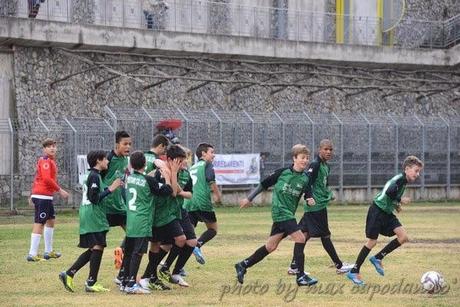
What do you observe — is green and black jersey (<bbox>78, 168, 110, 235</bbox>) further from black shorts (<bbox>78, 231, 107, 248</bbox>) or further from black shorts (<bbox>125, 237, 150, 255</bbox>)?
black shorts (<bbox>125, 237, 150, 255</bbox>)

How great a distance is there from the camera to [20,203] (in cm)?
3394

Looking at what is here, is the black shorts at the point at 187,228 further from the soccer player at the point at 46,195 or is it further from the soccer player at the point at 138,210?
the soccer player at the point at 46,195

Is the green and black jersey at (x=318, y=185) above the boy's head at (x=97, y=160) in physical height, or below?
below

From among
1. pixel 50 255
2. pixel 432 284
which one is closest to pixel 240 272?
pixel 432 284

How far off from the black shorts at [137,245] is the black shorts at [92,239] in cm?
37

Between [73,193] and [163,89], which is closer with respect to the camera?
[73,193]

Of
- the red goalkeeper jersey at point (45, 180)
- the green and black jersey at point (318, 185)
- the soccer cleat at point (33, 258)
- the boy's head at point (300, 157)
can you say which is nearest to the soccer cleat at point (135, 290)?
the boy's head at point (300, 157)

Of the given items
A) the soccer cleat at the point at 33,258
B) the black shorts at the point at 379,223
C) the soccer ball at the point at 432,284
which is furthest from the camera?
the soccer cleat at the point at 33,258

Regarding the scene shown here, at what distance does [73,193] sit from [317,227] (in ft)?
56.5

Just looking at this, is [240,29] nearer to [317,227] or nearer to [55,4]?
[55,4]

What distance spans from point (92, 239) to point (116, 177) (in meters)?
1.54

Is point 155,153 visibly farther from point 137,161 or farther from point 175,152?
point 137,161

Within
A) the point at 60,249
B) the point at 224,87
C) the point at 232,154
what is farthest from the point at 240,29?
the point at 60,249

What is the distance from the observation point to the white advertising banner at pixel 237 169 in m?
37.7
